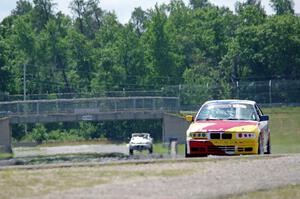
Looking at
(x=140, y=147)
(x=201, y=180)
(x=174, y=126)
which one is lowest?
(x=140, y=147)

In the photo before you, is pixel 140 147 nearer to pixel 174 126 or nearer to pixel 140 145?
→ pixel 140 145

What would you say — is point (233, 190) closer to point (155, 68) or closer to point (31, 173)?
point (31, 173)

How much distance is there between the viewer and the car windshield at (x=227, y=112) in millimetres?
22688

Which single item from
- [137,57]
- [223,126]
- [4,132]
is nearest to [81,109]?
[4,132]

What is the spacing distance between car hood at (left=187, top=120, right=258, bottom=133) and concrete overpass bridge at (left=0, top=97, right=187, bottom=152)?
5378cm

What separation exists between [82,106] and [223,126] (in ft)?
179

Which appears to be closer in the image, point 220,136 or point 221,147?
point 220,136

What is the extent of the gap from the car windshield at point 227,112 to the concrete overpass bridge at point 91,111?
52940mm

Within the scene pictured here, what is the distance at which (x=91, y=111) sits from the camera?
76.0 meters

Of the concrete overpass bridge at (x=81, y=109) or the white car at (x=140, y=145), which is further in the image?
the concrete overpass bridge at (x=81, y=109)

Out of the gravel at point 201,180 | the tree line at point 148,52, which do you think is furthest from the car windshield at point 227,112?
the tree line at point 148,52

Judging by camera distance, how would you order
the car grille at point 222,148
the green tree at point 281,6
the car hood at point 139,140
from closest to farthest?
the car grille at point 222,148 → the car hood at point 139,140 → the green tree at point 281,6

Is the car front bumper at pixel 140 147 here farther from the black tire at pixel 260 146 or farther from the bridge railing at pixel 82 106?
the black tire at pixel 260 146

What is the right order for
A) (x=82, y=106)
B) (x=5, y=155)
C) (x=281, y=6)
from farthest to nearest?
(x=281, y=6), (x=82, y=106), (x=5, y=155)
